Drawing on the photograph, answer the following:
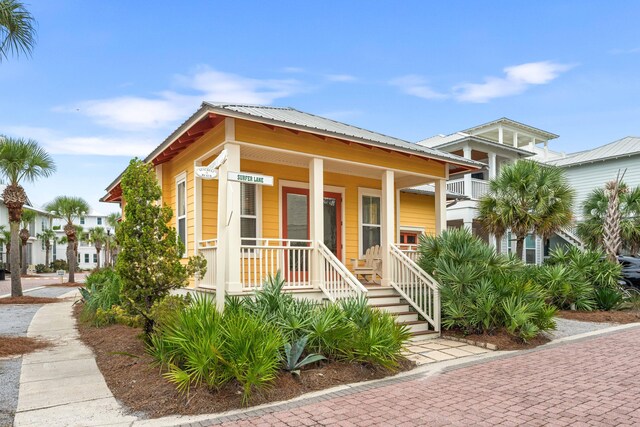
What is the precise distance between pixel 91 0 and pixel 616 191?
1610cm

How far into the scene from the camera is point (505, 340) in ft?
25.4

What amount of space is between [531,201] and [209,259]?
11.0 metres

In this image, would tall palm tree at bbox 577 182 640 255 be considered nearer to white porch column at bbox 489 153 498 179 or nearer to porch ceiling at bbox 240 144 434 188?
white porch column at bbox 489 153 498 179

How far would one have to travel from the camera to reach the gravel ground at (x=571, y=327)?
8.95m

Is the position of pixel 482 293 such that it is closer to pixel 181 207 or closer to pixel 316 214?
pixel 316 214

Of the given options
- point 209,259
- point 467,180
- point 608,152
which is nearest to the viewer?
point 209,259

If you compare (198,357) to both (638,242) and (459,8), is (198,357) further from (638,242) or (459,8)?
(638,242)

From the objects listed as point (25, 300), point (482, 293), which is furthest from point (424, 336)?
point (25, 300)

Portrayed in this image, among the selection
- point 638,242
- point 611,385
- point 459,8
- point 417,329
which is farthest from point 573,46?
point 611,385

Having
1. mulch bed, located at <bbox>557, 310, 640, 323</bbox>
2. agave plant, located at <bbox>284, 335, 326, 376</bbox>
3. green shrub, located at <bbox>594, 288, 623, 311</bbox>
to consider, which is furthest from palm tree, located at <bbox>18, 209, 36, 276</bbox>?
green shrub, located at <bbox>594, 288, 623, 311</bbox>

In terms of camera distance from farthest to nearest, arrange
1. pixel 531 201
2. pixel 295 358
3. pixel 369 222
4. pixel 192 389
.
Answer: pixel 531 201 < pixel 369 222 < pixel 295 358 < pixel 192 389

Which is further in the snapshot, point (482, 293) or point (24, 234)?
point (24, 234)

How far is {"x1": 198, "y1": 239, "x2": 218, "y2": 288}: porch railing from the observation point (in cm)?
845

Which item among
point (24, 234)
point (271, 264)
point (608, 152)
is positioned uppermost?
point (608, 152)
